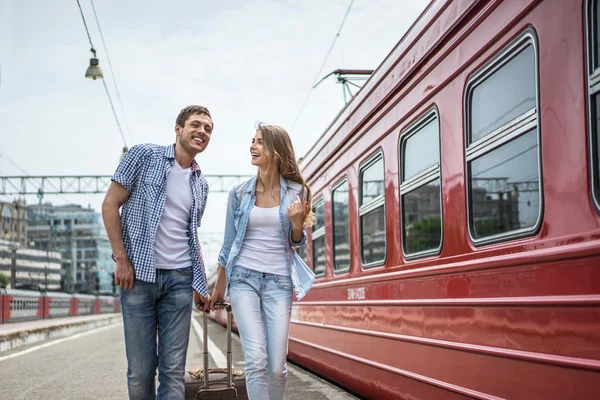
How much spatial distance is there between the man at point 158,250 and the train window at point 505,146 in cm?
146

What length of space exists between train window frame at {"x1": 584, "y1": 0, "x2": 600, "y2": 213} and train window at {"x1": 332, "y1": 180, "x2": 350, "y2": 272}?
450 cm

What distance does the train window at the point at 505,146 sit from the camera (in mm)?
3629

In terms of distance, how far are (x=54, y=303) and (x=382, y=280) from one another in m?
35.7

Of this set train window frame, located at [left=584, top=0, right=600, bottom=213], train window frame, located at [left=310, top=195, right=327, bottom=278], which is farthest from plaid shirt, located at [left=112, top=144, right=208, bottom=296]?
train window frame, located at [left=310, top=195, right=327, bottom=278]

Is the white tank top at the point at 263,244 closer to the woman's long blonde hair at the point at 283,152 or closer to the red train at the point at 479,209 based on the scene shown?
the woman's long blonde hair at the point at 283,152

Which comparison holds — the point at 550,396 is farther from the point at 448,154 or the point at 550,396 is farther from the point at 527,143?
the point at 448,154

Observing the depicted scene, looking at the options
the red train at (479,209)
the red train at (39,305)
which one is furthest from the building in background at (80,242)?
the red train at (479,209)

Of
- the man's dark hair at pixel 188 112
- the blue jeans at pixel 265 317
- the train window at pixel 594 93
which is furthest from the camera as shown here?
the blue jeans at pixel 265 317

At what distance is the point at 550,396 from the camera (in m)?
3.31

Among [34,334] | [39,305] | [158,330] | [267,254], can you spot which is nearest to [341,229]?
[267,254]

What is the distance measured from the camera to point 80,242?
5792 inches

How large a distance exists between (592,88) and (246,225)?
2.05 m

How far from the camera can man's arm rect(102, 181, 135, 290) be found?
388 centimetres

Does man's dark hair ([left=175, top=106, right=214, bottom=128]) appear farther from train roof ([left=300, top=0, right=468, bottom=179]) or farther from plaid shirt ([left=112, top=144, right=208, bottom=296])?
train roof ([left=300, top=0, right=468, bottom=179])
